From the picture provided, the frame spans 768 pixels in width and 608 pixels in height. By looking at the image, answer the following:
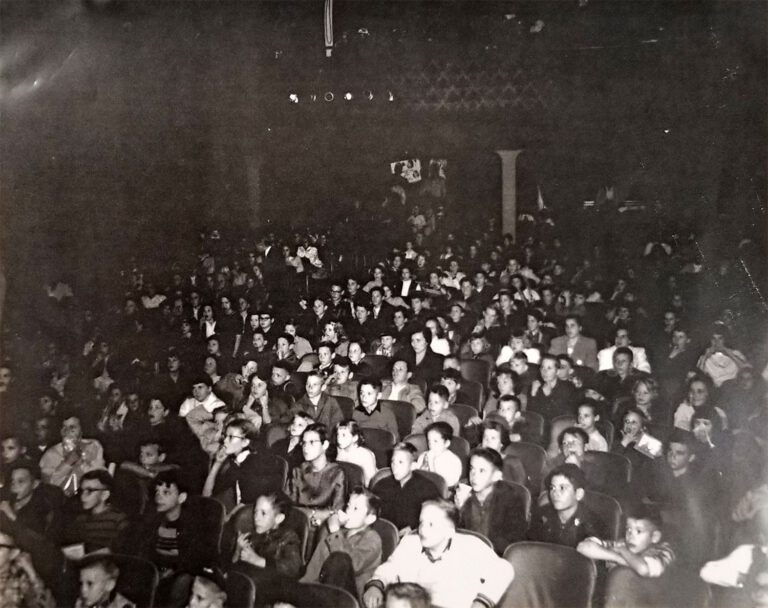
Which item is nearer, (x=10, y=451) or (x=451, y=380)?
(x=10, y=451)

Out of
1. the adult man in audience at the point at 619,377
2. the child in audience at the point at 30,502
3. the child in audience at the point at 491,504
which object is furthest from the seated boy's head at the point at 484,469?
the child in audience at the point at 30,502

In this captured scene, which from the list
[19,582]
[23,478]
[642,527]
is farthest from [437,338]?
[19,582]

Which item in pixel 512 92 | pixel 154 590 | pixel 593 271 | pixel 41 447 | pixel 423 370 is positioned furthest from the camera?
pixel 423 370

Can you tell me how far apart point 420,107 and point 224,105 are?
0.93 meters

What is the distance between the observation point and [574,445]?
232 cm

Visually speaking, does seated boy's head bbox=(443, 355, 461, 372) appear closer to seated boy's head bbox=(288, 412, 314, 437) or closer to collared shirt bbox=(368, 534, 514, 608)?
seated boy's head bbox=(288, 412, 314, 437)

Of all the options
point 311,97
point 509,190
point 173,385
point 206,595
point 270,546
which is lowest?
point 206,595

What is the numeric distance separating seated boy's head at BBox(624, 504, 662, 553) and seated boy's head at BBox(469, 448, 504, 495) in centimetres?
54

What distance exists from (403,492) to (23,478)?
62.8 inches

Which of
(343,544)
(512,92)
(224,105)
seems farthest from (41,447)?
(512,92)

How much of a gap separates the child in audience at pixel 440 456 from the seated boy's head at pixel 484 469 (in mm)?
95

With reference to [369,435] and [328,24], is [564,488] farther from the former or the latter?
[328,24]

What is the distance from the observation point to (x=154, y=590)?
2.10m

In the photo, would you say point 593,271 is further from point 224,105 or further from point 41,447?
point 41,447
